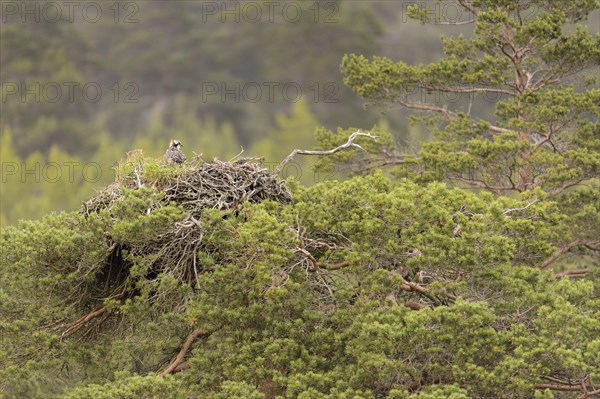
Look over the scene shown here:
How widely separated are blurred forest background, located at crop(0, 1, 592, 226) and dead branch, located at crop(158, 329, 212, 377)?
3823 centimetres

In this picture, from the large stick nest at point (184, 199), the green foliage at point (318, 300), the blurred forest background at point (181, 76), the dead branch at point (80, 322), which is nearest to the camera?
the green foliage at point (318, 300)

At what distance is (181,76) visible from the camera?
84375mm

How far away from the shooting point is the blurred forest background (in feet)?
225

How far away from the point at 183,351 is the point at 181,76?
223 ft

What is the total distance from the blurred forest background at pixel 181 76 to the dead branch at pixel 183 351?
38230 mm

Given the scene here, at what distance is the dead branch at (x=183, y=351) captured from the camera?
1739 cm
